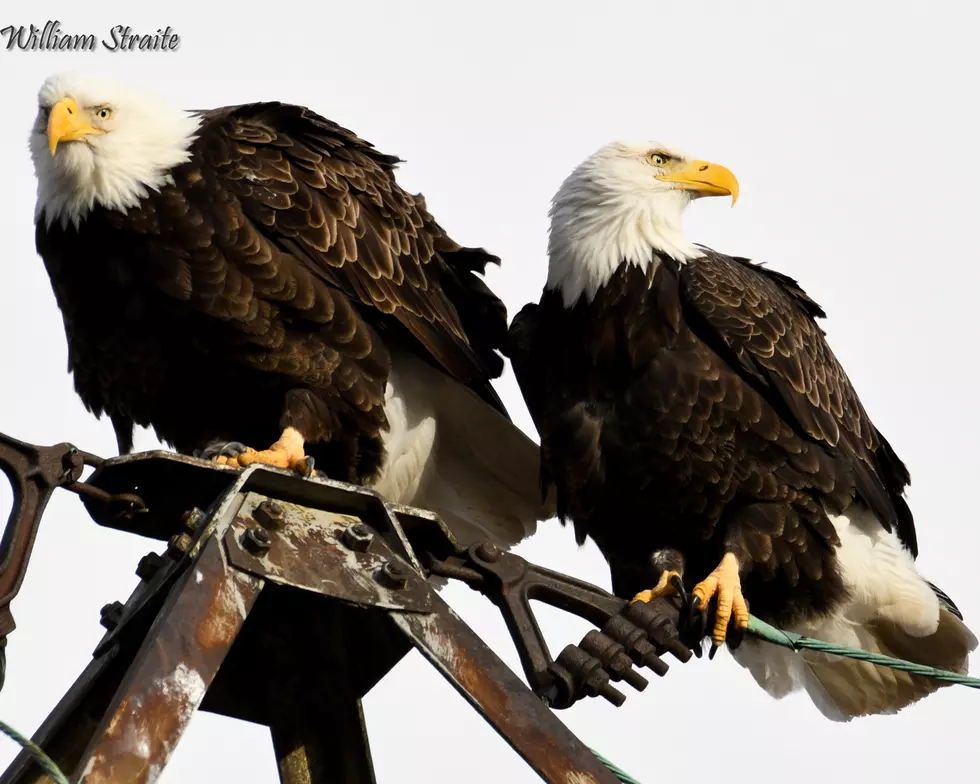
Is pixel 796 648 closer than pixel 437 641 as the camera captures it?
No

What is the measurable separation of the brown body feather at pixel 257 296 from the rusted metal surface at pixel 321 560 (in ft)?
6.61

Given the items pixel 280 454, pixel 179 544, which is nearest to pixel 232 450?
pixel 280 454

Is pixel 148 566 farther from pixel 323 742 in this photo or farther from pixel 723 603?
pixel 723 603

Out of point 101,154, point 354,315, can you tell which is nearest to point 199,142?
point 101,154

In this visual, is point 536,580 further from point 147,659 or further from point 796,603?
point 796,603

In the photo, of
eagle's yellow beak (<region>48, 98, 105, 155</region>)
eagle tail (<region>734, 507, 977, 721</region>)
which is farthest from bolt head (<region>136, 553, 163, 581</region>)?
eagle tail (<region>734, 507, 977, 721</region>)

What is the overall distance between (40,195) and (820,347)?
3.03 meters

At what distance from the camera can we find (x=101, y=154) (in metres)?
5.90

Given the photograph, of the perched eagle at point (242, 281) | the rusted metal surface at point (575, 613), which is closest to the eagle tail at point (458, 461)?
the perched eagle at point (242, 281)

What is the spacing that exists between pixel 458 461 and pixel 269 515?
10.1ft

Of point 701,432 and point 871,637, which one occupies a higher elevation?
point 701,432

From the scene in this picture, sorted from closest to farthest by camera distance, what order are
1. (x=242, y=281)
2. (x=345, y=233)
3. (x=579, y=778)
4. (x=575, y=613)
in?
1. (x=579, y=778)
2. (x=575, y=613)
3. (x=242, y=281)
4. (x=345, y=233)

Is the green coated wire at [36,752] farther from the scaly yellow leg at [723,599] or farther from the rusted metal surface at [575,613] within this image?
the scaly yellow leg at [723,599]

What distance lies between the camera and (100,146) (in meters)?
5.92
